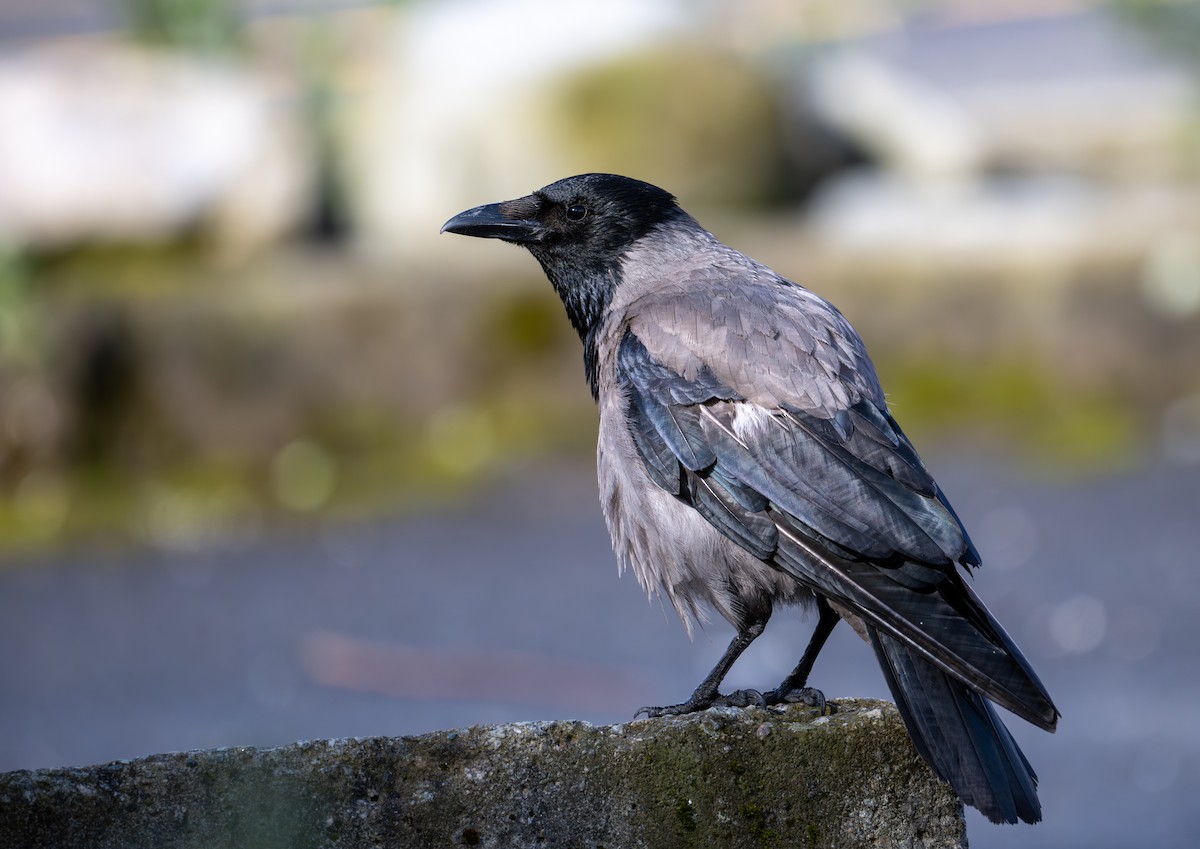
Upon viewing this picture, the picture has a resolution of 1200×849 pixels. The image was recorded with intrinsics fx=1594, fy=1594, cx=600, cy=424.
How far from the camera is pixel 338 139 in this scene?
10844 mm

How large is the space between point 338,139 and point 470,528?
12.2 feet

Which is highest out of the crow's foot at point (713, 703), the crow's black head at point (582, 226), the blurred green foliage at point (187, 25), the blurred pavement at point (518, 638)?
the blurred green foliage at point (187, 25)

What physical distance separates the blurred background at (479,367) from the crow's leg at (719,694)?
6.31ft

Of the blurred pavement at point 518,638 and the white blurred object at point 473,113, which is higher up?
the white blurred object at point 473,113

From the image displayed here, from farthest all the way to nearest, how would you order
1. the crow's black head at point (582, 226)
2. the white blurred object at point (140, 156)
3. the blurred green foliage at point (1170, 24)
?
1. the blurred green foliage at point (1170, 24)
2. the white blurred object at point (140, 156)
3. the crow's black head at point (582, 226)

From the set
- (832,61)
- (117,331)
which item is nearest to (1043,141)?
(832,61)

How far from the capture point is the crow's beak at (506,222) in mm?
4172

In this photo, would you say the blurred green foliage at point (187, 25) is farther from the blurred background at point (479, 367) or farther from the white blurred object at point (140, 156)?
the white blurred object at point (140, 156)

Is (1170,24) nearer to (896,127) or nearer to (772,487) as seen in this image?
(896,127)

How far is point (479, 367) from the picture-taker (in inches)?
356

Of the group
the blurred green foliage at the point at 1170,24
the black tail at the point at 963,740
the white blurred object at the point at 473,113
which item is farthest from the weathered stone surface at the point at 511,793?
the blurred green foliage at the point at 1170,24

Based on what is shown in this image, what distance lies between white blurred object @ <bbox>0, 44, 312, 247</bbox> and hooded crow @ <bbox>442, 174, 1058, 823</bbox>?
20.6ft

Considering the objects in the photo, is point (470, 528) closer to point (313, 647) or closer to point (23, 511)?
point (313, 647)

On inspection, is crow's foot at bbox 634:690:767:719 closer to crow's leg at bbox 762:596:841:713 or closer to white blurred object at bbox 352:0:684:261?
crow's leg at bbox 762:596:841:713
